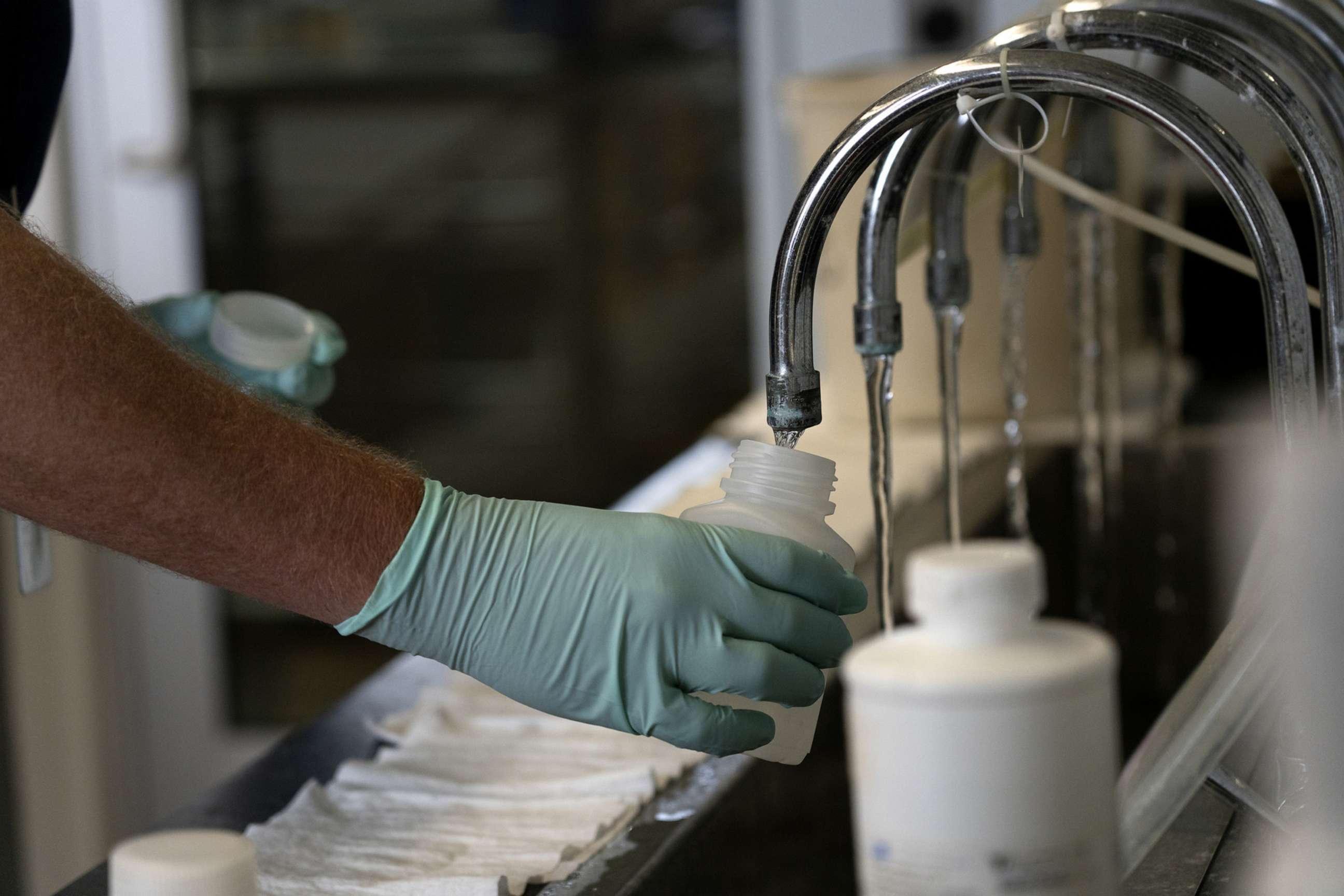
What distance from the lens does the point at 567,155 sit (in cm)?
330

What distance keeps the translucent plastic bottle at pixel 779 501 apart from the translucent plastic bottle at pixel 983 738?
22cm

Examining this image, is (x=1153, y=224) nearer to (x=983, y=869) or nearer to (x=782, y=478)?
(x=782, y=478)

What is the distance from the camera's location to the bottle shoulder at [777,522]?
2.15 ft

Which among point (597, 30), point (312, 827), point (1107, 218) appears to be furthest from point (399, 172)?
point (312, 827)

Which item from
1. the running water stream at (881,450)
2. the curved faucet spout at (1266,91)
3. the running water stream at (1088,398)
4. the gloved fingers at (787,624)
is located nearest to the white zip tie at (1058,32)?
the curved faucet spout at (1266,91)

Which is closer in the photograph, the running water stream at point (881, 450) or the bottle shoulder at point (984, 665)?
the bottle shoulder at point (984, 665)

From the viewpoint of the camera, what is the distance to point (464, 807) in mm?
892

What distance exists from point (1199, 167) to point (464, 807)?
0.58m

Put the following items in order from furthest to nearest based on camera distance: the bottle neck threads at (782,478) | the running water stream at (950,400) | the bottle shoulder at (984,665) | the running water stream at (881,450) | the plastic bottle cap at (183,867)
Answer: the running water stream at (950,400) → the running water stream at (881,450) → the bottle neck threads at (782,478) → the plastic bottle cap at (183,867) → the bottle shoulder at (984,665)

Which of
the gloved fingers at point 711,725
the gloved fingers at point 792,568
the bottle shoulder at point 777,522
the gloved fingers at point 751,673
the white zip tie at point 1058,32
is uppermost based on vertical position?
the white zip tie at point 1058,32

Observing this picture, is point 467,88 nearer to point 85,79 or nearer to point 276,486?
point 85,79

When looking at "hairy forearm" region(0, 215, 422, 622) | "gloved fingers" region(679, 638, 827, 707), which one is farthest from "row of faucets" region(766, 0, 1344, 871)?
"hairy forearm" region(0, 215, 422, 622)

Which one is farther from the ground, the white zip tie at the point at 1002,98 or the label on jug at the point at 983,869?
the white zip tie at the point at 1002,98

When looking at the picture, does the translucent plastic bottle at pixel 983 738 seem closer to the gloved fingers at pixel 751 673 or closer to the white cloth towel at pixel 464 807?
the gloved fingers at pixel 751 673
